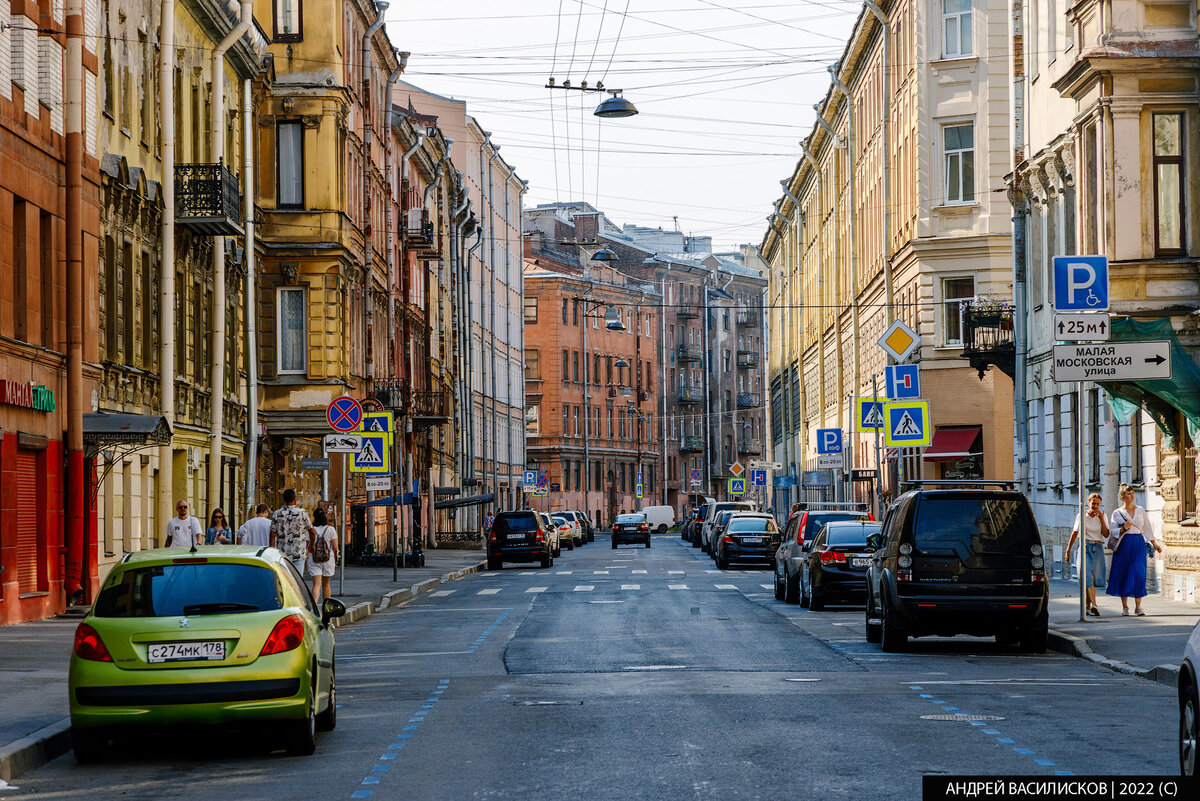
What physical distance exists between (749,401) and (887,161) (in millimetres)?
92639

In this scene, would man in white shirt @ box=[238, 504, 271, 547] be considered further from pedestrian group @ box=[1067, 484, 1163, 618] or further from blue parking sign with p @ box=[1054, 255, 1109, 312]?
blue parking sign with p @ box=[1054, 255, 1109, 312]

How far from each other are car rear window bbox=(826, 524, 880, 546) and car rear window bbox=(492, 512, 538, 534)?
24.9m

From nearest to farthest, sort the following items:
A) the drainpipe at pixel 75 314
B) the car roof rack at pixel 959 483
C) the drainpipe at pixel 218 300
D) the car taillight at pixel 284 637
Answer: the car taillight at pixel 284 637, the car roof rack at pixel 959 483, the drainpipe at pixel 75 314, the drainpipe at pixel 218 300

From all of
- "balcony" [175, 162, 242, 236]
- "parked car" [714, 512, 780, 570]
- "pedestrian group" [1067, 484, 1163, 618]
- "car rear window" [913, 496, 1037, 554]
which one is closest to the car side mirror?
"car rear window" [913, 496, 1037, 554]

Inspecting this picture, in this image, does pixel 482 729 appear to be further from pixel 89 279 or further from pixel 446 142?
pixel 446 142

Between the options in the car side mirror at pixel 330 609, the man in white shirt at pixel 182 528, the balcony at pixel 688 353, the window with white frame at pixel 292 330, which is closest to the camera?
the car side mirror at pixel 330 609

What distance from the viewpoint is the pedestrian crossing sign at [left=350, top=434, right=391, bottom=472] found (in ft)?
104

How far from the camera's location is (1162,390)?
25906 mm

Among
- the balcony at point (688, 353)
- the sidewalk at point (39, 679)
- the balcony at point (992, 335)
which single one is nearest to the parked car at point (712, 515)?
the balcony at point (992, 335)

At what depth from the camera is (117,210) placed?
29953 millimetres

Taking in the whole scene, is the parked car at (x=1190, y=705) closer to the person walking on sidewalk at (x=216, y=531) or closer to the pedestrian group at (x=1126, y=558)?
the pedestrian group at (x=1126, y=558)

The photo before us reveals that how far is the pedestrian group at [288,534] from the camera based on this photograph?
26.1 meters

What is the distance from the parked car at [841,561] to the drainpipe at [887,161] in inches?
963

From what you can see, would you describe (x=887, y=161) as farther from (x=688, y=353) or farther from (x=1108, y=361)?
(x=688, y=353)
